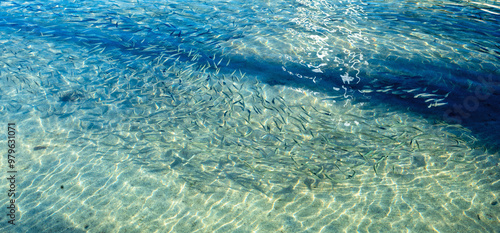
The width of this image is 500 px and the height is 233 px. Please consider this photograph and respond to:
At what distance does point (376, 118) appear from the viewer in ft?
14.5

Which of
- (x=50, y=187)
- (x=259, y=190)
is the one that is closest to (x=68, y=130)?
(x=50, y=187)

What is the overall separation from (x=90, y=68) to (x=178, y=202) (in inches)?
157

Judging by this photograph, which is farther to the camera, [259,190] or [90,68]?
[90,68]

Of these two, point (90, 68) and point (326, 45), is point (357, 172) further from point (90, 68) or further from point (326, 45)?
point (90, 68)

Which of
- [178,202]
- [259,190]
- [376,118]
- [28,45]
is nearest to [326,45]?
[376,118]

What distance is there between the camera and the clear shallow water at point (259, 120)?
3078mm

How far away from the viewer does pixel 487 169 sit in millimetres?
3400

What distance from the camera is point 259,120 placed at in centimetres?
445

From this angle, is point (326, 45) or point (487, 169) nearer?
point (487, 169)

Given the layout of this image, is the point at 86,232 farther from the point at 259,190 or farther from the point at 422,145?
the point at 422,145

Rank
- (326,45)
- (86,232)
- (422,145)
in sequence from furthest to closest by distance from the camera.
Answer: (326,45), (422,145), (86,232)

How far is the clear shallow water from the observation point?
3078 mm

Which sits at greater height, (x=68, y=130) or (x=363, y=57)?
(x=363, y=57)

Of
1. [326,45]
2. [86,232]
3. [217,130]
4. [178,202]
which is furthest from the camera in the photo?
[326,45]
